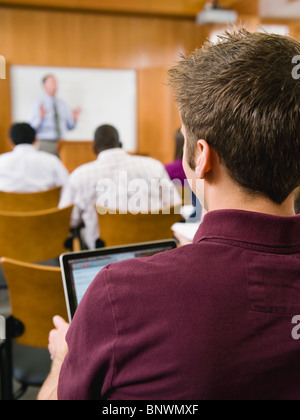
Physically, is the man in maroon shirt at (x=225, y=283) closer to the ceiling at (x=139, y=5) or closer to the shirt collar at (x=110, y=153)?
the shirt collar at (x=110, y=153)

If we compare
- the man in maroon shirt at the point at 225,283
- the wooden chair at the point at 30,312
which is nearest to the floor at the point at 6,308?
the wooden chair at the point at 30,312

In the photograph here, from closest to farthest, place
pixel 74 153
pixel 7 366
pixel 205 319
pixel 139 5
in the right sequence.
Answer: pixel 205 319 → pixel 7 366 → pixel 139 5 → pixel 74 153

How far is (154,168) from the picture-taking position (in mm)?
3123

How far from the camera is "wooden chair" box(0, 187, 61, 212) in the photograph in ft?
9.99

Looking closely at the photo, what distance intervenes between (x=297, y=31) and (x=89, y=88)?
387cm

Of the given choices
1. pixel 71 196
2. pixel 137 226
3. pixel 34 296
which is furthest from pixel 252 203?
pixel 71 196

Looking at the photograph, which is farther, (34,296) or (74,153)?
(74,153)

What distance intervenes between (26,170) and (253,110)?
3.24 m

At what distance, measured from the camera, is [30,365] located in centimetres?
173

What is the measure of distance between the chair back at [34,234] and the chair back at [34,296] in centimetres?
88

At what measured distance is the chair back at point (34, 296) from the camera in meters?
1.49

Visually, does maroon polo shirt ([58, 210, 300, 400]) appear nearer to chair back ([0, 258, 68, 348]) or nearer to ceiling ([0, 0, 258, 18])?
chair back ([0, 258, 68, 348])

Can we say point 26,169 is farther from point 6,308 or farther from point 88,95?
point 88,95
